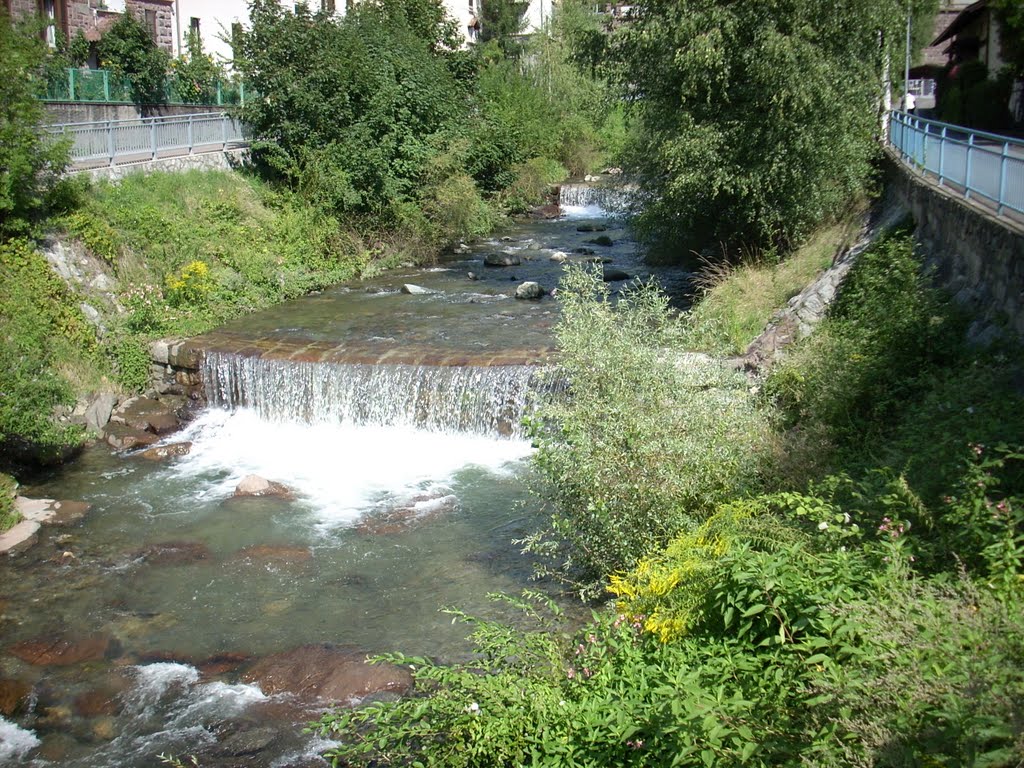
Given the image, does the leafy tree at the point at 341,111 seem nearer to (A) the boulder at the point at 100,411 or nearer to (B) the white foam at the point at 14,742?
(A) the boulder at the point at 100,411

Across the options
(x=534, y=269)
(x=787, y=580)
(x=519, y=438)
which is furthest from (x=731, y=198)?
(x=787, y=580)

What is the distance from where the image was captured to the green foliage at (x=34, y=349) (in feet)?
39.6

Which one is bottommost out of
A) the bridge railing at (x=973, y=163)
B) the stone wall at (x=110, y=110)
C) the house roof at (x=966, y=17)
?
the bridge railing at (x=973, y=163)

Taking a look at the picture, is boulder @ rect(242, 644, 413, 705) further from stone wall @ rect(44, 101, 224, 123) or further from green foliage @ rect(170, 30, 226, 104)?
green foliage @ rect(170, 30, 226, 104)

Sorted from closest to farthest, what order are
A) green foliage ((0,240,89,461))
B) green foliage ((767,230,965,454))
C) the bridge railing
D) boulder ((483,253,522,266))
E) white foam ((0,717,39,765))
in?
white foam ((0,717,39,765)) → green foliage ((767,230,965,454)) → the bridge railing → green foliage ((0,240,89,461)) → boulder ((483,253,522,266))

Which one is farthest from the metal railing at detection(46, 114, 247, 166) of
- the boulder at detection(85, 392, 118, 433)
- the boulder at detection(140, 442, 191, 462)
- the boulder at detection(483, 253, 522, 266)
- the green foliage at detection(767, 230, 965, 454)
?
the green foliage at detection(767, 230, 965, 454)

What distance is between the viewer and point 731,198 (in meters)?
17.6

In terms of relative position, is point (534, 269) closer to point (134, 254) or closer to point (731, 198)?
point (731, 198)

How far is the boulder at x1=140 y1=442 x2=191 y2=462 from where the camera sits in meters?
13.5

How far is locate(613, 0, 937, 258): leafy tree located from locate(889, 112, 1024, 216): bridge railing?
1247mm

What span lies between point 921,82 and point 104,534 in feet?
155

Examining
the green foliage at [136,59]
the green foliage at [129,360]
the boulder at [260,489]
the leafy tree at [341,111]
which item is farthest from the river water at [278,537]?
the green foliage at [136,59]

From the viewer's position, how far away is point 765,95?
15430 millimetres

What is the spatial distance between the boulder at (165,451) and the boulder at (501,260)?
34.2ft
